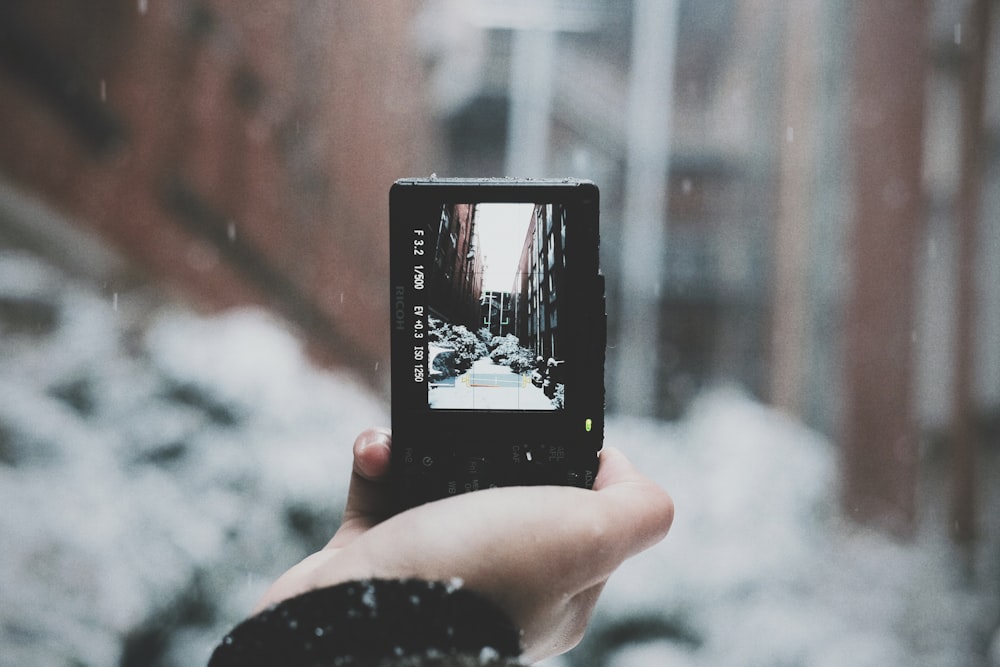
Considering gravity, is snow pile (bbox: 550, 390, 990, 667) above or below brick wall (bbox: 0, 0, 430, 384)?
below

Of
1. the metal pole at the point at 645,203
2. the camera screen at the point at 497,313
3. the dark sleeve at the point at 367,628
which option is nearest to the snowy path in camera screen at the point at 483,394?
the camera screen at the point at 497,313

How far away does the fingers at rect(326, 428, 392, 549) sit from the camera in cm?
41

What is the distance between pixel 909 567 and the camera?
1.38 m

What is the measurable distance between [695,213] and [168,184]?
133 cm

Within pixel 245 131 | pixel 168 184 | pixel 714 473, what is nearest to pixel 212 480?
Result: pixel 168 184

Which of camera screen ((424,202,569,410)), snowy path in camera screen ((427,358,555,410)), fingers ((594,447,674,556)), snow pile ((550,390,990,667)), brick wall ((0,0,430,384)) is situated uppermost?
brick wall ((0,0,430,384))

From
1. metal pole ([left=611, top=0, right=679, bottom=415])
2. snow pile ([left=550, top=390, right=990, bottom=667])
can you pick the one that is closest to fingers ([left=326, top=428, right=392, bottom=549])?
snow pile ([left=550, top=390, right=990, bottom=667])

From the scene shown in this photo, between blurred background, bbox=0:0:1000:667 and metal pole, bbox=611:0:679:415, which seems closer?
blurred background, bbox=0:0:1000:667

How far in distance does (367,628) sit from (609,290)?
1.62m

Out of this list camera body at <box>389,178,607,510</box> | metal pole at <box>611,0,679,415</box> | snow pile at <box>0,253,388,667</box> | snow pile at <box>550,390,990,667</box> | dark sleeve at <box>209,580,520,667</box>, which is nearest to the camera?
dark sleeve at <box>209,580,520,667</box>

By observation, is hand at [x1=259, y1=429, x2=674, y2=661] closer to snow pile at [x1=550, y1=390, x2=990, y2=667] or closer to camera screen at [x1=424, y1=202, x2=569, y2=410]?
camera screen at [x1=424, y1=202, x2=569, y2=410]

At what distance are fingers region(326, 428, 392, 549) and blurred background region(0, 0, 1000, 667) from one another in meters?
0.69

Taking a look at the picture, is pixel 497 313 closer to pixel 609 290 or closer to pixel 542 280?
pixel 542 280

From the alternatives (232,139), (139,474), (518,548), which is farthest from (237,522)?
(518,548)
